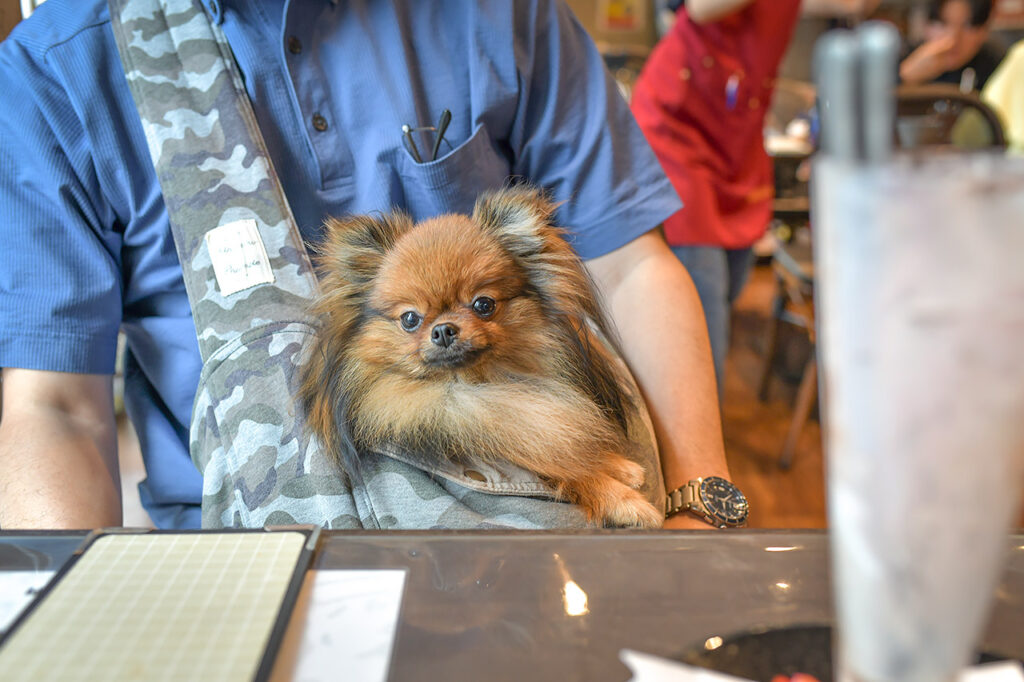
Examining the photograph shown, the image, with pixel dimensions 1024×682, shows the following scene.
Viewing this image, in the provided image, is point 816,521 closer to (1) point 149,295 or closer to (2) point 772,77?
(2) point 772,77

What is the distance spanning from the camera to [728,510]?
3.49 feet

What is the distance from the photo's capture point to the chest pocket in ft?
3.58

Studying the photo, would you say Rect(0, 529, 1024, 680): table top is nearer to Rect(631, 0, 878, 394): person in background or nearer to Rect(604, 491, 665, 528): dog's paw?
Rect(604, 491, 665, 528): dog's paw

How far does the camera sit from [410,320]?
1047mm

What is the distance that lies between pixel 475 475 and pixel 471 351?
0.17 meters

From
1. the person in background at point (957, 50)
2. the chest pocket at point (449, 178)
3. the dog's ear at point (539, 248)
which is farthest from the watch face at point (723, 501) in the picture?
the person in background at point (957, 50)

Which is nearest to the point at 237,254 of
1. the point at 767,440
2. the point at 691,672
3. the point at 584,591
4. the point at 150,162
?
the point at 150,162

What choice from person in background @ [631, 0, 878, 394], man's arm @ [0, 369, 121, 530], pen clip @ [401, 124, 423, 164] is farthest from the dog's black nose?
person in background @ [631, 0, 878, 394]

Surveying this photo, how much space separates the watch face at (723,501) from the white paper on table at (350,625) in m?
0.59

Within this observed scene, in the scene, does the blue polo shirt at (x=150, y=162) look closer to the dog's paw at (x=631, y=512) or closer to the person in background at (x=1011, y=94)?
the dog's paw at (x=631, y=512)

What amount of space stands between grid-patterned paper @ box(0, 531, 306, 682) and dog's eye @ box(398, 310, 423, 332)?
44 cm

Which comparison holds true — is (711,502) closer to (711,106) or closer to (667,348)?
(667,348)

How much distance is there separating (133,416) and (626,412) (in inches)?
30.5

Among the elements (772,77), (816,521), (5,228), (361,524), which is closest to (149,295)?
(5,228)
